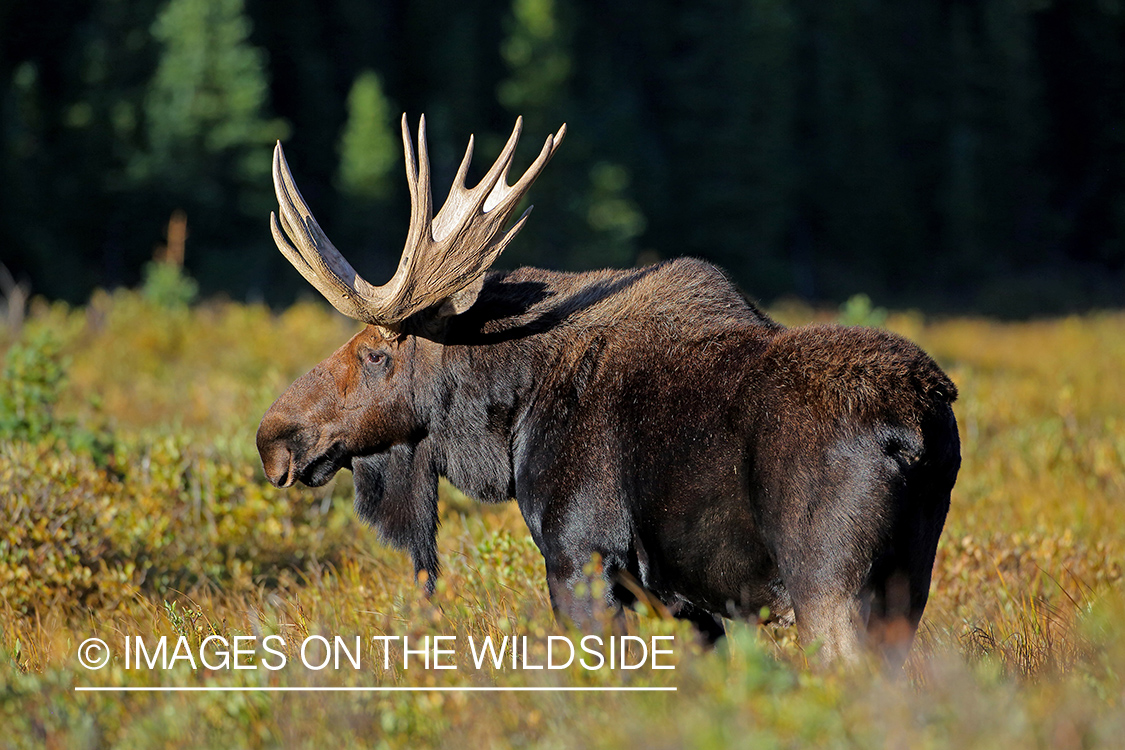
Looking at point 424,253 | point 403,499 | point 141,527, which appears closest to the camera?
point 424,253

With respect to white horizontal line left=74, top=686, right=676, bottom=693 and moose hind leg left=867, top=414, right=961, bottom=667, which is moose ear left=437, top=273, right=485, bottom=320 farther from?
moose hind leg left=867, top=414, right=961, bottom=667

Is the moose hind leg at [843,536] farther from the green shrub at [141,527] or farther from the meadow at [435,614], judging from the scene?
the green shrub at [141,527]

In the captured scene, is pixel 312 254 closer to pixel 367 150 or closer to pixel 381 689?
pixel 381 689

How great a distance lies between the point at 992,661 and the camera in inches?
135

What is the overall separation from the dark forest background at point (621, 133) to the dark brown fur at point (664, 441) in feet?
84.9

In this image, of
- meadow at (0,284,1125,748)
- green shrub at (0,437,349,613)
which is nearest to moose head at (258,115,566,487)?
meadow at (0,284,1125,748)

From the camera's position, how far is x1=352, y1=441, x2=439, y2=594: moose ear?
15.5 ft

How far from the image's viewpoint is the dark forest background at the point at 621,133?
3095 centimetres

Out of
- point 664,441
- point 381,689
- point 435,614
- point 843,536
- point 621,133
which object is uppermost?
point 664,441

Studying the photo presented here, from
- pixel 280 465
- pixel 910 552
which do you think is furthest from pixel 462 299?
pixel 910 552

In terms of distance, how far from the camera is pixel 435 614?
12.9ft

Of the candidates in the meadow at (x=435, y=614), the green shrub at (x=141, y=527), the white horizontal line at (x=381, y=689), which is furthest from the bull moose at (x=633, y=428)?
the green shrub at (x=141, y=527)

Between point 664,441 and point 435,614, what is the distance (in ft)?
3.24

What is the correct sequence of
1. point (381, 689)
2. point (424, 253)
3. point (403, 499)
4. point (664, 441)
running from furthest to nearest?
point (403, 499)
point (424, 253)
point (664, 441)
point (381, 689)
